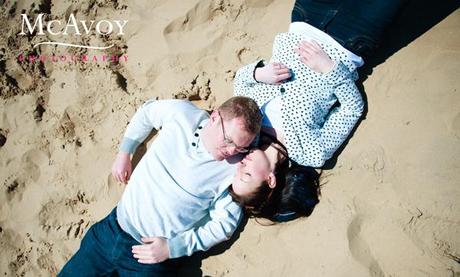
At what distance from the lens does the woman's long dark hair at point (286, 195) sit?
2.68 m

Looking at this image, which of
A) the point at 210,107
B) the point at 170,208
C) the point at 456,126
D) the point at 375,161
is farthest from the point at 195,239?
the point at 456,126

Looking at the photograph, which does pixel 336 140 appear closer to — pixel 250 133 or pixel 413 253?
pixel 250 133

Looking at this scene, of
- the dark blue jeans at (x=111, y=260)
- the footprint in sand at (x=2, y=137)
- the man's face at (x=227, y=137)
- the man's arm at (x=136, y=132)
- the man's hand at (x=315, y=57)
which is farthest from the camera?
the footprint in sand at (x=2, y=137)

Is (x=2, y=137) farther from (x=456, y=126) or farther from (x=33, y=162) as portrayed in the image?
(x=456, y=126)

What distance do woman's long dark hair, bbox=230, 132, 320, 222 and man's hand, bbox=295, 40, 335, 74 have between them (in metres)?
0.62

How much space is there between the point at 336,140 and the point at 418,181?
0.65 metres

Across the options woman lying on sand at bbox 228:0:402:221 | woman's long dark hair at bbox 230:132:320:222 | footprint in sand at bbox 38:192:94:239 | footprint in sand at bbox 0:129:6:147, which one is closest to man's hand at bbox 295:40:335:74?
woman lying on sand at bbox 228:0:402:221

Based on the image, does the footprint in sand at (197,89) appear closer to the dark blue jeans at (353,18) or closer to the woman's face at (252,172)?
the woman's face at (252,172)

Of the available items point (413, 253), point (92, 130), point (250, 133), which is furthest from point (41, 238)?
point (413, 253)

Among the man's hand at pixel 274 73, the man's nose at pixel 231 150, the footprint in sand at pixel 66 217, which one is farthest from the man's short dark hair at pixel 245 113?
the footprint in sand at pixel 66 217

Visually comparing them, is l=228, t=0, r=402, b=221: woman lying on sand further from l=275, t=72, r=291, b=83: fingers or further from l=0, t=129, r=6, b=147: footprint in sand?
l=0, t=129, r=6, b=147: footprint in sand

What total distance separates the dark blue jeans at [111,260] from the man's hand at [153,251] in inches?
2.8

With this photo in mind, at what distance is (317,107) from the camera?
2.65 m

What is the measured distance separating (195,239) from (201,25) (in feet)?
6.34
